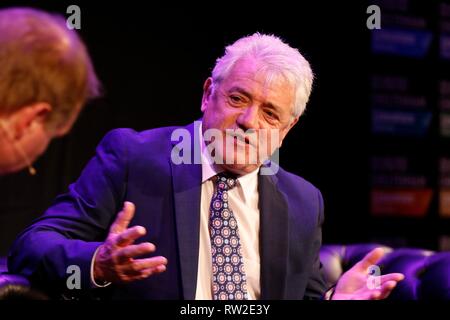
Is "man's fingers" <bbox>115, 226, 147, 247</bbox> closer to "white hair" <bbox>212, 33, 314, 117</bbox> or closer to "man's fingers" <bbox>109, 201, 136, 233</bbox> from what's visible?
"man's fingers" <bbox>109, 201, 136, 233</bbox>

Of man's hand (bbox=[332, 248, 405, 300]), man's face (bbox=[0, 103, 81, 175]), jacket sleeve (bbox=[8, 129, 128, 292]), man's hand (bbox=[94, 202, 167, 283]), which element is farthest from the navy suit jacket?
man's face (bbox=[0, 103, 81, 175])

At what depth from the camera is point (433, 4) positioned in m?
4.14

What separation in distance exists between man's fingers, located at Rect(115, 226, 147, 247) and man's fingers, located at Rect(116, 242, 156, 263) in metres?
0.01

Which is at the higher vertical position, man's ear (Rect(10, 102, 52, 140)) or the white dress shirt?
man's ear (Rect(10, 102, 52, 140))

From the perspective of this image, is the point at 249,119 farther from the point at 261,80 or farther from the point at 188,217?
the point at 188,217

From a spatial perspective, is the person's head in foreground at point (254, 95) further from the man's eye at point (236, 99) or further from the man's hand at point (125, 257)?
the man's hand at point (125, 257)

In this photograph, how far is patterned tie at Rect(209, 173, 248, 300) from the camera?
1636 mm

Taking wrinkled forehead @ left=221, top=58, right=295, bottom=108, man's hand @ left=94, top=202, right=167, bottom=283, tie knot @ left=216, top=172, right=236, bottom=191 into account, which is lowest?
man's hand @ left=94, top=202, right=167, bottom=283

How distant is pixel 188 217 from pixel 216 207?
0.10 m

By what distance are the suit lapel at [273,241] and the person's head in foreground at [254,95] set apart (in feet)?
0.38

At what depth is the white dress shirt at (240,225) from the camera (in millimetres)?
1655

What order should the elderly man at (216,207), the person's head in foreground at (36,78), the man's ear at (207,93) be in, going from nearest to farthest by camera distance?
1. the person's head in foreground at (36,78)
2. the elderly man at (216,207)
3. the man's ear at (207,93)

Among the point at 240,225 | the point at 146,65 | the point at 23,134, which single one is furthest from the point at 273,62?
the point at 146,65

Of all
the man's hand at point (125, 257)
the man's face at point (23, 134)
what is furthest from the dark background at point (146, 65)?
the man's face at point (23, 134)
